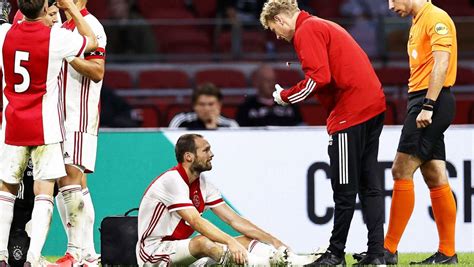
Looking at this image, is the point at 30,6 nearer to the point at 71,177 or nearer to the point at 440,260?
the point at 71,177

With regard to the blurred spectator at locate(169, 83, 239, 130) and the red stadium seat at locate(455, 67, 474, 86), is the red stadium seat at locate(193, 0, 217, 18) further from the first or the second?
the blurred spectator at locate(169, 83, 239, 130)

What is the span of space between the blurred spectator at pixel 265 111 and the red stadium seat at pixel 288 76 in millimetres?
1251

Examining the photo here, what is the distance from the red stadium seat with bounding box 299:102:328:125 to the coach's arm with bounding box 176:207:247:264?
5.33 m

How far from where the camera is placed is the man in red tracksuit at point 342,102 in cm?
791

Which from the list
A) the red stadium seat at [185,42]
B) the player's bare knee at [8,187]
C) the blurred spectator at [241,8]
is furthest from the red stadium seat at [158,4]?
the player's bare knee at [8,187]

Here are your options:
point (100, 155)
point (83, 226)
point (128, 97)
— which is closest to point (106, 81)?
point (128, 97)

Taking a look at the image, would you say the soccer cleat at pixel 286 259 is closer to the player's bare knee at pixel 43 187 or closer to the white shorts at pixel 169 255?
the white shorts at pixel 169 255

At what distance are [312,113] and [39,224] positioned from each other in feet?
20.3

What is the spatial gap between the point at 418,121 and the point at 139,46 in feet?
21.6

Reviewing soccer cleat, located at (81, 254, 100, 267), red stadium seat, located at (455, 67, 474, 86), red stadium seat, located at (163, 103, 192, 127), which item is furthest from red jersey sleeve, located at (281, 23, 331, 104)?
red stadium seat, located at (455, 67, 474, 86)

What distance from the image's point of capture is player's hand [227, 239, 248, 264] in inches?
310

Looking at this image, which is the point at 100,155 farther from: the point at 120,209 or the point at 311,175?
the point at 311,175

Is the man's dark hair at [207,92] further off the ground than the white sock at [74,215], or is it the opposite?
the man's dark hair at [207,92]

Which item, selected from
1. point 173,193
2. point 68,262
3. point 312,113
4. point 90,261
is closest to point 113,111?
point 312,113
